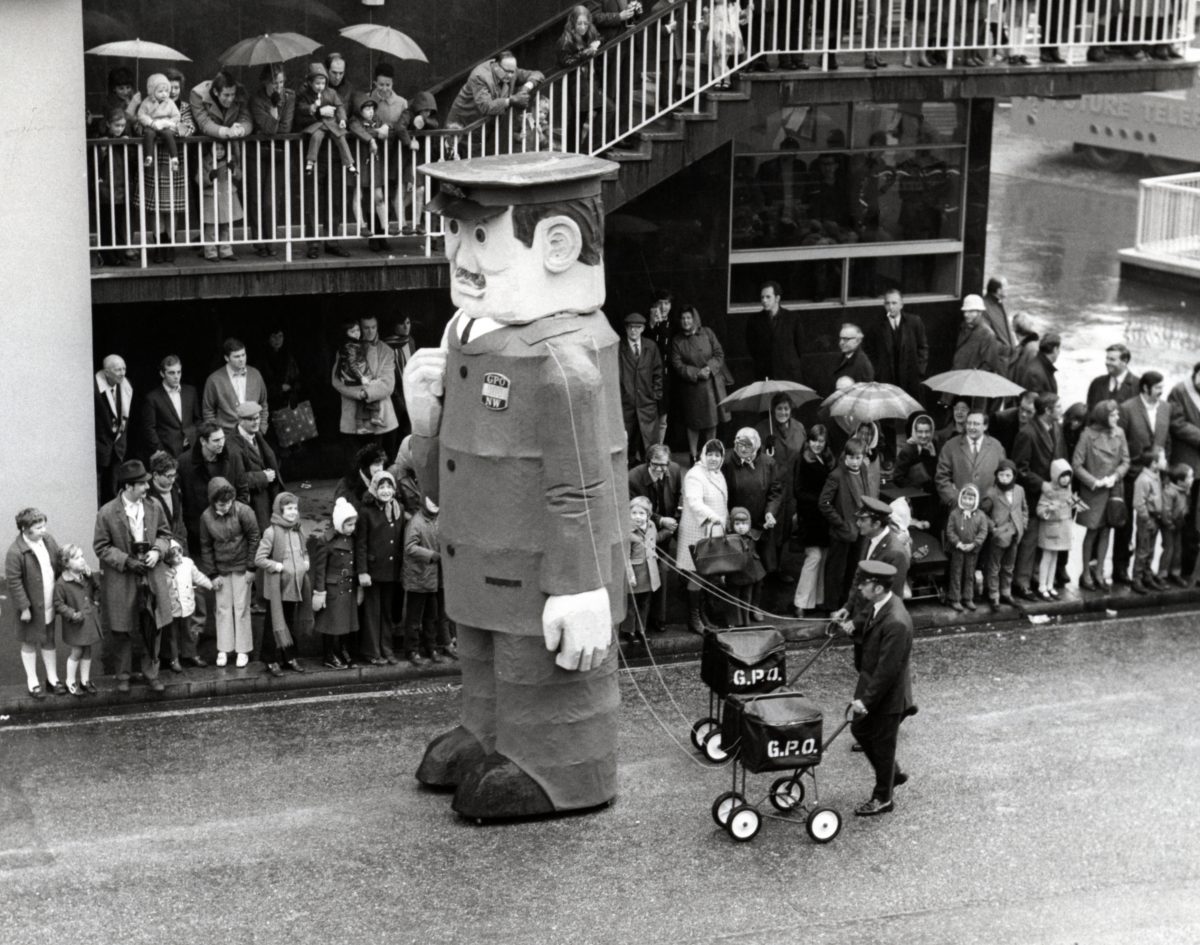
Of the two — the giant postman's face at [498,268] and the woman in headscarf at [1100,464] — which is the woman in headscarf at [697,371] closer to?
the woman in headscarf at [1100,464]

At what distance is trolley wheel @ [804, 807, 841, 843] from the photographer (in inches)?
522

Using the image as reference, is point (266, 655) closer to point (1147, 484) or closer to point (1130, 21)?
point (1147, 484)

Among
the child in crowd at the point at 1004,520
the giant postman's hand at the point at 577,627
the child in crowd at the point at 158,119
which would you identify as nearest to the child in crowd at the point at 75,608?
the giant postman's hand at the point at 577,627

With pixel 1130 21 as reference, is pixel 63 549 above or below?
below

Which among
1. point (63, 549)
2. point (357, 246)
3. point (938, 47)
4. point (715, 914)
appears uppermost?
point (938, 47)

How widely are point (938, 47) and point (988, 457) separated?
4.60 metres

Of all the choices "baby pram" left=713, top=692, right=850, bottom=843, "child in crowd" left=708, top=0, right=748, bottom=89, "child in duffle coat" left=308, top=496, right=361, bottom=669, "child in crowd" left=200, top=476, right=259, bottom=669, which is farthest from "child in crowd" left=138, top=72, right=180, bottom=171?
"baby pram" left=713, top=692, right=850, bottom=843

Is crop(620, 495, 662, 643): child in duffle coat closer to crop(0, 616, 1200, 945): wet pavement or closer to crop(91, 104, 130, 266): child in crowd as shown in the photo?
crop(0, 616, 1200, 945): wet pavement

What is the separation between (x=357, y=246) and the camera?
741 inches

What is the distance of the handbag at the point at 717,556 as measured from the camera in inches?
648

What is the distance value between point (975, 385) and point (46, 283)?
7.59 m

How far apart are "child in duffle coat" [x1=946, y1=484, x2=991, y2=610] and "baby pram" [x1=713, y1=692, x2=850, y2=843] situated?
407 cm

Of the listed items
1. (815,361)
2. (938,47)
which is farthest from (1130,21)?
(815,361)

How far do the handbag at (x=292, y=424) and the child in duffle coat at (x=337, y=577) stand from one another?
3.72 meters
